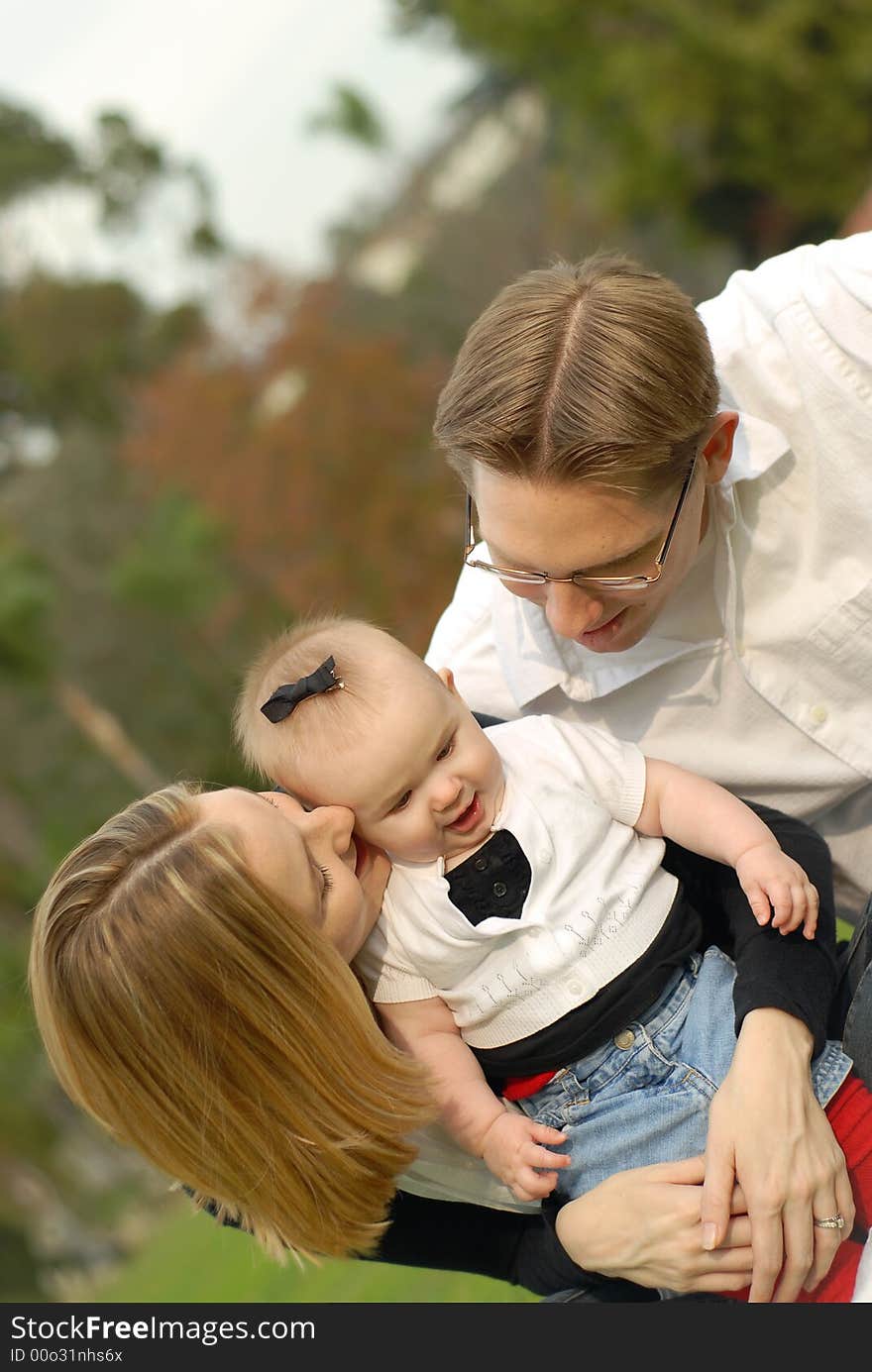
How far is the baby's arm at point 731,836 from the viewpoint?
2158mm

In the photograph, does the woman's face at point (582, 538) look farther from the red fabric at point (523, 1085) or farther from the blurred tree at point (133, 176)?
the blurred tree at point (133, 176)

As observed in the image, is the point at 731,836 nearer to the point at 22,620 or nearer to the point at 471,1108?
the point at 471,1108

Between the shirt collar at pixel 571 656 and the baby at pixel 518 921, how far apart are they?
418 mm

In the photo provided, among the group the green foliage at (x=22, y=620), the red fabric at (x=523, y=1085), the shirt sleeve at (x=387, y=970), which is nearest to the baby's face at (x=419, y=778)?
the shirt sleeve at (x=387, y=970)

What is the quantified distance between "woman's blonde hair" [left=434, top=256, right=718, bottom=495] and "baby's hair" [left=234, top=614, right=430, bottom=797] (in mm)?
368

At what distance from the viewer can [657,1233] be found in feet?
6.77

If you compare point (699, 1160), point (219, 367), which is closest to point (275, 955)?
point (699, 1160)

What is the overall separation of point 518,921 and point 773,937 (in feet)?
1.36

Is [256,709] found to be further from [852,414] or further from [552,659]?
[852,414]

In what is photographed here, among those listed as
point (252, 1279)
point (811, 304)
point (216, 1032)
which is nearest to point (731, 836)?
point (216, 1032)

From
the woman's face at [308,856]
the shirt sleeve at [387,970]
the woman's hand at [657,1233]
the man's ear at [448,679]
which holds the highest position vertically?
the man's ear at [448,679]

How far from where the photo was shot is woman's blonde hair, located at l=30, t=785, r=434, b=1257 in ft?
6.43

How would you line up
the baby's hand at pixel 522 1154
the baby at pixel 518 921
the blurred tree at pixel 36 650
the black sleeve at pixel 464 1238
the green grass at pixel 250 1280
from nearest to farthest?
the baby's hand at pixel 522 1154 < the baby at pixel 518 921 < the black sleeve at pixel 464 1238 < the green grass at pixel 250 1280 < the blurred tree at pixel 36 650

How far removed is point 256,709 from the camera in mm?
2301
